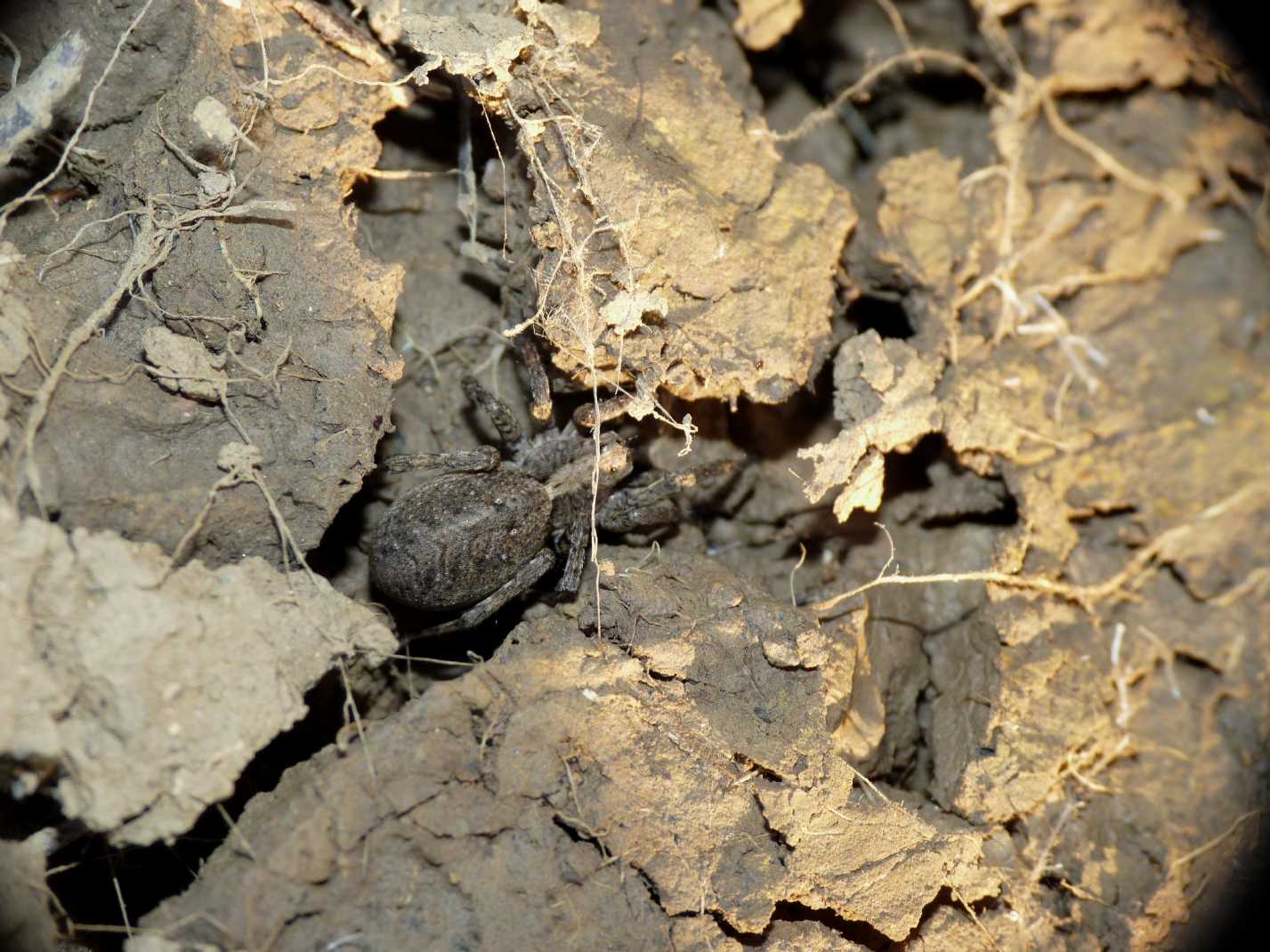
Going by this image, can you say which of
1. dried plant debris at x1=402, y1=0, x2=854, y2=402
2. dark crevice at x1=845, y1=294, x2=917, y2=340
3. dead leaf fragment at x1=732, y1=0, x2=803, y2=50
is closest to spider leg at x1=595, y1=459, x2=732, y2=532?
dried plant debris at x1=402, y1=0, x2=854, y2=402

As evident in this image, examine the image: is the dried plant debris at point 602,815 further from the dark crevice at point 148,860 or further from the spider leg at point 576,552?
the spider leg at point 576,552

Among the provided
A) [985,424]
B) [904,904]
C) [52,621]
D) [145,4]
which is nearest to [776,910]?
[904,904]

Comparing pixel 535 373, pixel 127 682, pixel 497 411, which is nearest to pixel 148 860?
pixel 127 682

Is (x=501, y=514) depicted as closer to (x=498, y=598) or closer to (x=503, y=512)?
(x=503, y=512)

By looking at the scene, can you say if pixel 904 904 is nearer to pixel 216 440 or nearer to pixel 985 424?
pixel 985 424

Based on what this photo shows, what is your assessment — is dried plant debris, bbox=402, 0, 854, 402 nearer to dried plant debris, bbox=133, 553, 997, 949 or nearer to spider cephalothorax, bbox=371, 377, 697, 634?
spider cephalothorax, bbox=371, 377, 697, 634

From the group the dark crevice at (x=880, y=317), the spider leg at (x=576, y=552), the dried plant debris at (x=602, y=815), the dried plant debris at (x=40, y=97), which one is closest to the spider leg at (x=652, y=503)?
the spider leg at (x=576, y=552)
